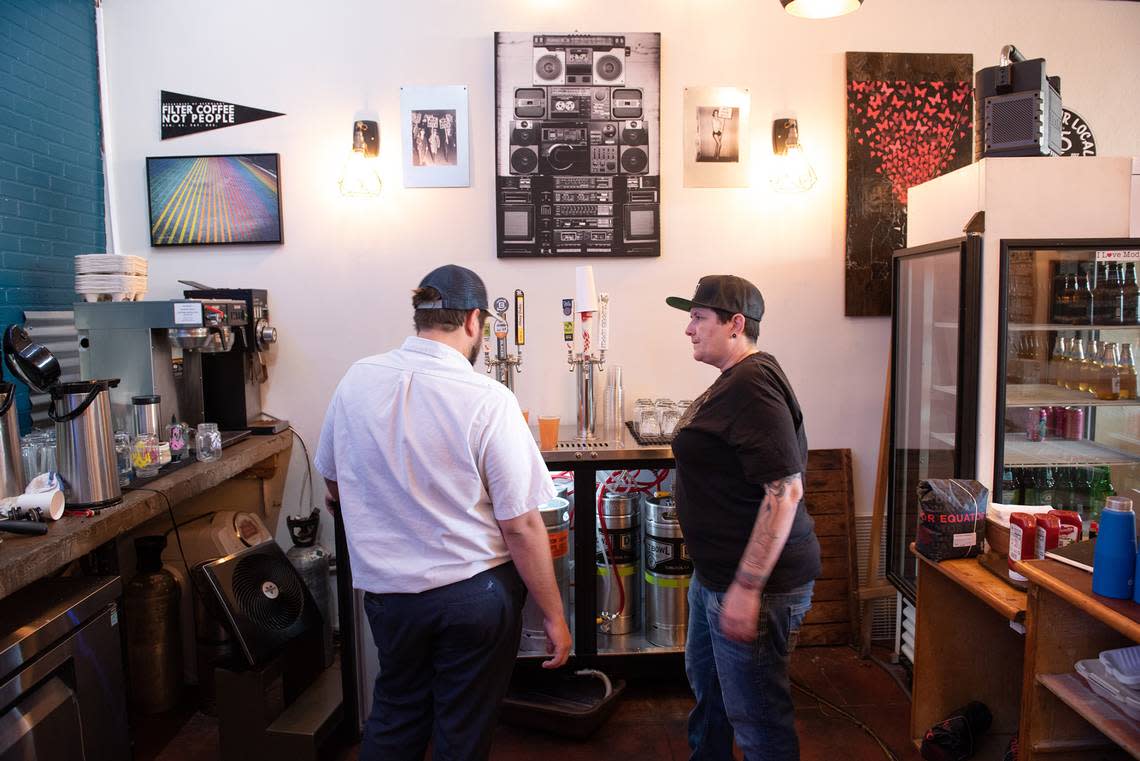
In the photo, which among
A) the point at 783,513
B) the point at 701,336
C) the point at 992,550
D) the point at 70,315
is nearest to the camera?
the point at 783,513

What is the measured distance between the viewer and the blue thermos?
177 centimetres

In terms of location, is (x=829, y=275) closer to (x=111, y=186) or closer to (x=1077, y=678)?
(x=1077, y=678)

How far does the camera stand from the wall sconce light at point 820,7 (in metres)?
2.58

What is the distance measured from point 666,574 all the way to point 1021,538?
1.36 m

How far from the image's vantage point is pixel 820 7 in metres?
2.63

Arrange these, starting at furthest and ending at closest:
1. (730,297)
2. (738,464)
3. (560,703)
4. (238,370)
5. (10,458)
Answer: (238,370) < (560,703) < (10,458) < (730,297) < (738,464)

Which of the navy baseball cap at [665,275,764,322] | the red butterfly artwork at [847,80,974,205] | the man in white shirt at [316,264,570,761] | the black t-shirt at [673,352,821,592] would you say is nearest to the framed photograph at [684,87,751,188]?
the red butterfly artwork at [847,80,974,205]

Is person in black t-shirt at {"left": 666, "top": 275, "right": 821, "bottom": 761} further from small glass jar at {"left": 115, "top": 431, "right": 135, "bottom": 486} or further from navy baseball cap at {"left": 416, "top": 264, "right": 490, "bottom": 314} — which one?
small glass jar at {"left": 115, "top": 431, "right": 135, "bottom": 486}

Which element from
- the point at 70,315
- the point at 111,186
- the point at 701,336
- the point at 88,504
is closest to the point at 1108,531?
the point at 701,336

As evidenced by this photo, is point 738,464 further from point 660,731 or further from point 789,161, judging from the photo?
point 789,161

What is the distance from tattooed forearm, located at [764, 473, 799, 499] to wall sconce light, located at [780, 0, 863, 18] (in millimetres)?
1648

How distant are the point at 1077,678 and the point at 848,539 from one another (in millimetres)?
1674

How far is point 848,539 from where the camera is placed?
368 centimetres

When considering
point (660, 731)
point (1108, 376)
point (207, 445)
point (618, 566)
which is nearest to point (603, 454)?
point (618, 566)
